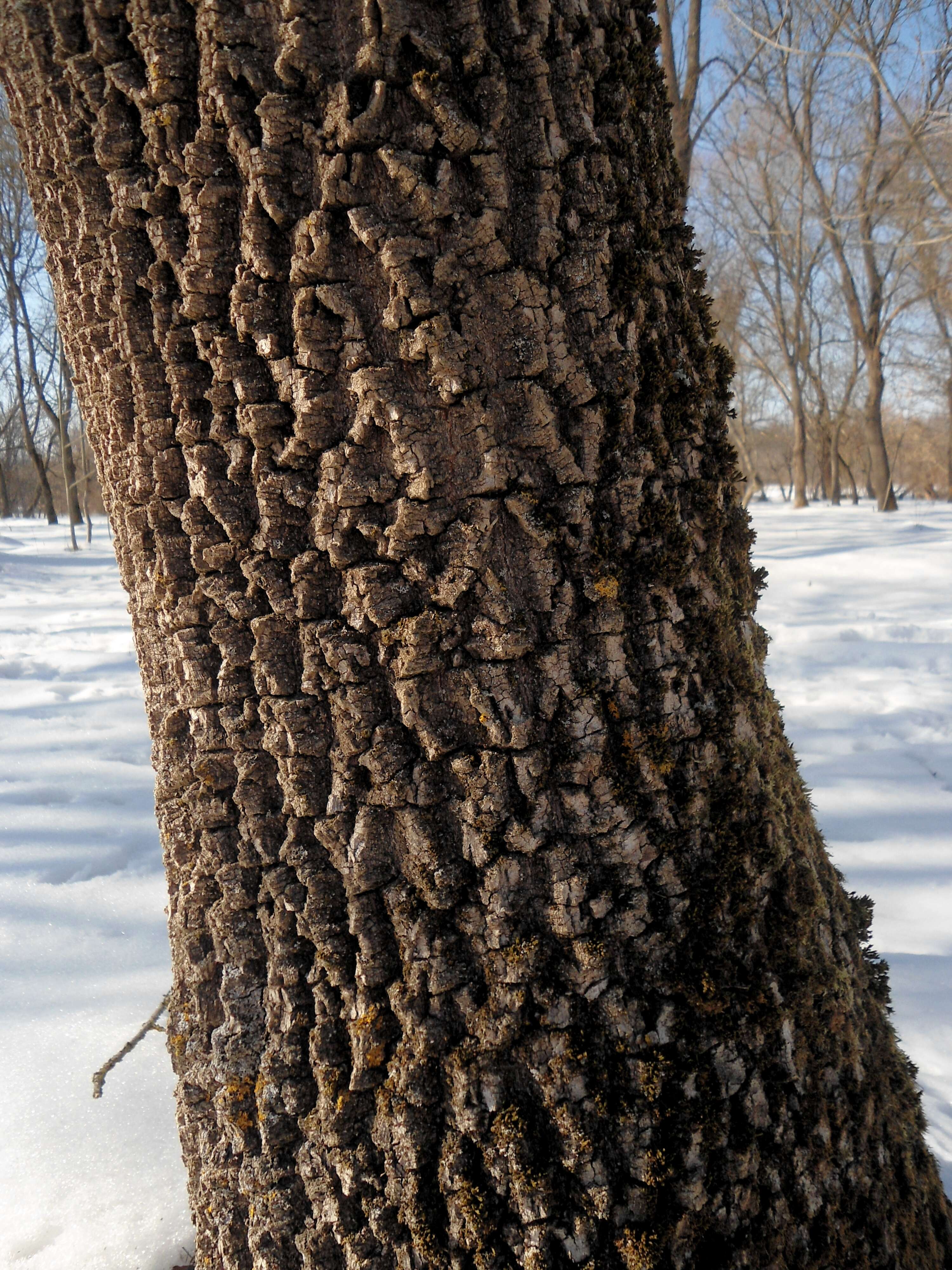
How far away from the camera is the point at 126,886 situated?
7.09 feet

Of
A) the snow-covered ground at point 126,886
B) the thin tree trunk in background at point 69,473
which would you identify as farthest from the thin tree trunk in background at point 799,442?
the thin tree trunk in background at point 69,473

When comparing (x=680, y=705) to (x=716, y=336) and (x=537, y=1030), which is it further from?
(x=716, y=336)

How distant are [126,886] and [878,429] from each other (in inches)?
718

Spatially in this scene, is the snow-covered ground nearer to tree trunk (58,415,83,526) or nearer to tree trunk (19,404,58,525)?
tree trunk (58,415,83,526)

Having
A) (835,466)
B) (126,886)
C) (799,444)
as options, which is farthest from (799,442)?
(126,886)

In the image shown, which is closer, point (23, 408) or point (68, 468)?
point (68, 468)

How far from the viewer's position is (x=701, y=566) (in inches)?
38.1

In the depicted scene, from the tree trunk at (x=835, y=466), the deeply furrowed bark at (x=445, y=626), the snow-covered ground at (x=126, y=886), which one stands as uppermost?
the tree trunk at (x=835, y=466)

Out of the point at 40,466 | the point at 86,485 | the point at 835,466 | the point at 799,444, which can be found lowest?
the point at 835,466

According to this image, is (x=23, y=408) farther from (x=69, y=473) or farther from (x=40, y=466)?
(x=69, y=473)

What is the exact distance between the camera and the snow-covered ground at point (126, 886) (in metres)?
1.30

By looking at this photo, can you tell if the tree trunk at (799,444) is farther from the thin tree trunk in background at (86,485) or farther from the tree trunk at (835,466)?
the thin tree trunk in background at (86,485)

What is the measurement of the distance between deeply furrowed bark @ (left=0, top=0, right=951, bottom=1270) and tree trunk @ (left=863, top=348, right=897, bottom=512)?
58.2 ft

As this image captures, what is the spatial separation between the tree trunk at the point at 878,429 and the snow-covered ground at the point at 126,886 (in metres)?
12.6
